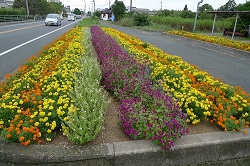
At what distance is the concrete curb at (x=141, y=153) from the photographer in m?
2.21

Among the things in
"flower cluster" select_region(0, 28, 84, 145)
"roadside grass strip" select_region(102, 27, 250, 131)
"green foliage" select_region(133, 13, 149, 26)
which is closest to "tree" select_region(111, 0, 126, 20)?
"green foliage" select_region(133, 13, 149, 26)

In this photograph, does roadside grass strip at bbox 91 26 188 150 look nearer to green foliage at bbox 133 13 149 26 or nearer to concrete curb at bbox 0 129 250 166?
concrete curb at bbox 0 129 250 166

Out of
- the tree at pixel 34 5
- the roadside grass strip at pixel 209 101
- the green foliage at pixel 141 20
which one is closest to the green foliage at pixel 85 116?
the roadside grass strip at pixel 209 101

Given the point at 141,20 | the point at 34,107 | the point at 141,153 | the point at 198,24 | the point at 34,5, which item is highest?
the point at 34,5

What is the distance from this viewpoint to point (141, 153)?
232 cm

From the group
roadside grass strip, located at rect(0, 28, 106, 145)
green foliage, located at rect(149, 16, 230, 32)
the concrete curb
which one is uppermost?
green foliage, located at rect(149, 16, 230, 32)

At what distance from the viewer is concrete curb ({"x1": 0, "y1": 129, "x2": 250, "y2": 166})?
7.23 feet

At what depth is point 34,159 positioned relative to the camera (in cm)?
218

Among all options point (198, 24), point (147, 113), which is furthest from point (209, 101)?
point (198, 24)

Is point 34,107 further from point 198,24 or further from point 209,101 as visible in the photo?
point 198,24

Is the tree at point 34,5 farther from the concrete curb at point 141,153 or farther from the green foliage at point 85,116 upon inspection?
the concrete curb at point 141,153

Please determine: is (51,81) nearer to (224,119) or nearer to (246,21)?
(224,119)

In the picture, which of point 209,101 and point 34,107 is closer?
point 34,107

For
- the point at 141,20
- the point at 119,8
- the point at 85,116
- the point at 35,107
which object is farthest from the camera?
the point at 119,8
